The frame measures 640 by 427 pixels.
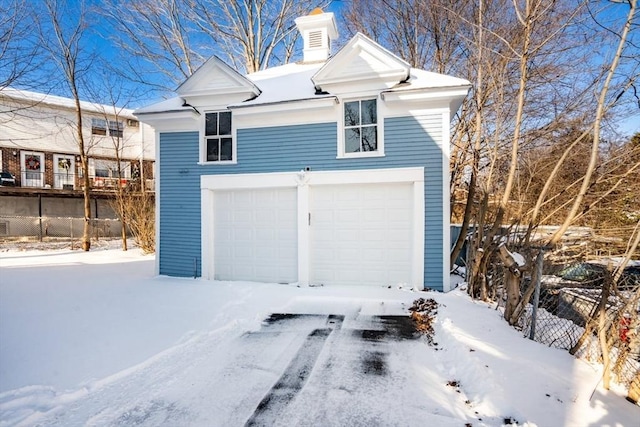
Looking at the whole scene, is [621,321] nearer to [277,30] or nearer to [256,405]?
[256,405]

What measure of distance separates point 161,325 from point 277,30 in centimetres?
1778

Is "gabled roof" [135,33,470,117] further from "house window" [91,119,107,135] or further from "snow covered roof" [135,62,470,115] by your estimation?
"house window" [91,119,107,135]

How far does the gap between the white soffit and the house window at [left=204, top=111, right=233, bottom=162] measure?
2.57 m

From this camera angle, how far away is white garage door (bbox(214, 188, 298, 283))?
8.18 meters

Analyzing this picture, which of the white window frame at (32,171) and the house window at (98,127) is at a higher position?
the house window at (98,127)

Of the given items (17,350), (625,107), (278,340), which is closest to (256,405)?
(278,340)

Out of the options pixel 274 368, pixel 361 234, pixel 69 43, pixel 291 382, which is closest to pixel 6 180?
pixel 69 43

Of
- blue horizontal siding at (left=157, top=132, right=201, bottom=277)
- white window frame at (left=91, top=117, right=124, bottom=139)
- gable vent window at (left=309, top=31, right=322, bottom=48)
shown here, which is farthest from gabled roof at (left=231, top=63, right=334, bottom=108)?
white window frame at (left=91, top=117, right=124, bottom=139)

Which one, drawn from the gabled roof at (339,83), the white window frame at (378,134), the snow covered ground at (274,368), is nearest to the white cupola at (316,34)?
the gabled roof at (339,83)

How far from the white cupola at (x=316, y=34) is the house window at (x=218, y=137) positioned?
3600 millimetres

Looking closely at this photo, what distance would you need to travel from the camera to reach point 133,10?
16344mm

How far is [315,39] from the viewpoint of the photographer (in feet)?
34.1

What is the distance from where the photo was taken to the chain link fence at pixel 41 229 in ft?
56.0

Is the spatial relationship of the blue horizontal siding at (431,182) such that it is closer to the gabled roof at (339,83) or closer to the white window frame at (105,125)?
the gabled roof at (339,83)
